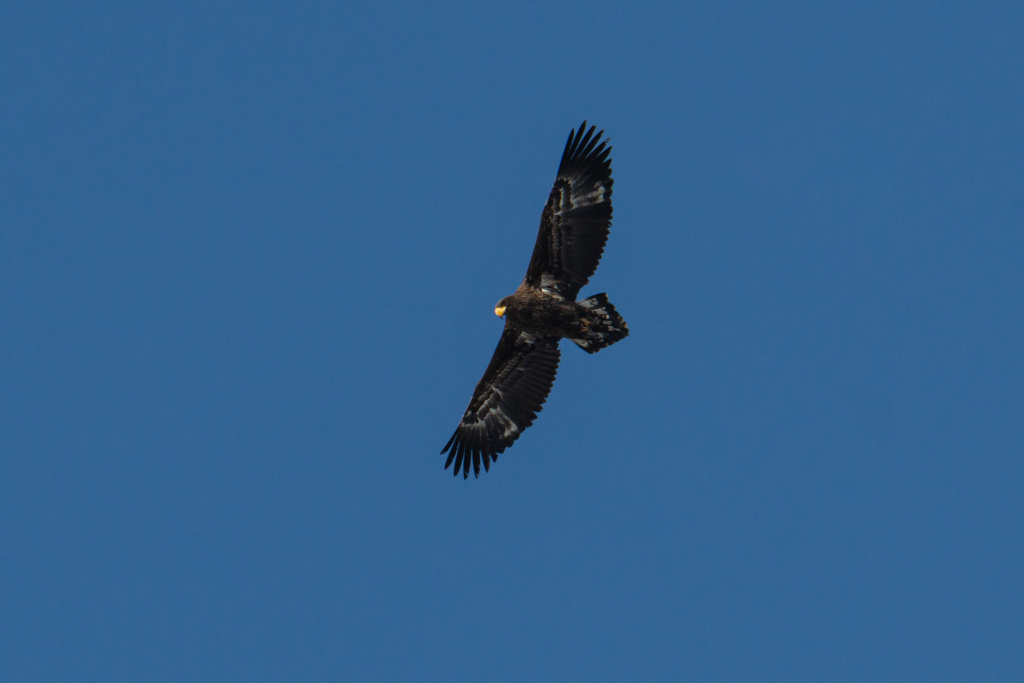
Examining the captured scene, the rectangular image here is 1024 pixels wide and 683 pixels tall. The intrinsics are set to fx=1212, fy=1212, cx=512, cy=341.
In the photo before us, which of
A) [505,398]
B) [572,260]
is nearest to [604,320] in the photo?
[572,260]

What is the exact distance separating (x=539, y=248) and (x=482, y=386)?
9.77ft

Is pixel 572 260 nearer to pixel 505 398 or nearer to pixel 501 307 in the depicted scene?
pixel 501 307

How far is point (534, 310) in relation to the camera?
68.1ft

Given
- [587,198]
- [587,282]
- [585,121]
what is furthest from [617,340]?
[585,121]

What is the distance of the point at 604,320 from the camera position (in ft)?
67.7

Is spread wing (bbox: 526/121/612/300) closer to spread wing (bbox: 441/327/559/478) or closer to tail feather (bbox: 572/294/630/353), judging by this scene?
tail feather (bbox: 572/294/630/353)

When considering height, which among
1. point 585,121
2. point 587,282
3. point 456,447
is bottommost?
point 456,447

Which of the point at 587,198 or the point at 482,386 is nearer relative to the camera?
the point at 587,198

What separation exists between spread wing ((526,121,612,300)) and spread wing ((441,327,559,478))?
167cm

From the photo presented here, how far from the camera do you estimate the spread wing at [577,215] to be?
20453mm

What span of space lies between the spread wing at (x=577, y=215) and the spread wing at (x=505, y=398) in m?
1.67

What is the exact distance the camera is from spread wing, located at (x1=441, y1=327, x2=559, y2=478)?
861 inches

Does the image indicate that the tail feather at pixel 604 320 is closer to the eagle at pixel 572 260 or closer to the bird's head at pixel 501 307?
the eagle at pixel 572 260

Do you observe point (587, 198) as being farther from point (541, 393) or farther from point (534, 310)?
point (541, 393)
